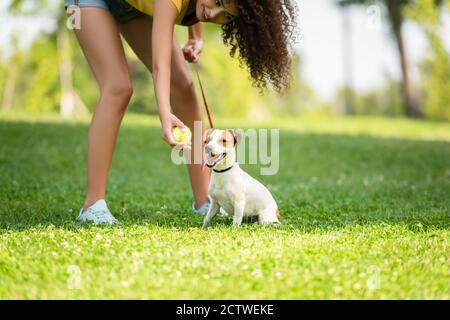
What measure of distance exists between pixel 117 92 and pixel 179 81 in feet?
1.98

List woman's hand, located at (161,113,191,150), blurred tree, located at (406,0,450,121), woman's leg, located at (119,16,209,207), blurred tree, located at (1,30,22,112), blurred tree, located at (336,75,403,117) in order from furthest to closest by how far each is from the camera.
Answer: blurred tree, located at (336,75,403,117) < blurred tree, located at (1,30,22,112) < blurred tree, located at (406,0,450,121) < woman's leg, located at (119,16,209,207) < woman's hand, located at (161,113,191,150)

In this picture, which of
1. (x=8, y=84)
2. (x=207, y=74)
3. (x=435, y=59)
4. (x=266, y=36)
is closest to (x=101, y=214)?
(x=266, y=36)

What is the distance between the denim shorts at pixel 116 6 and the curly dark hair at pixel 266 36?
0.70m

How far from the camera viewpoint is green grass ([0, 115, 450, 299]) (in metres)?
2.86

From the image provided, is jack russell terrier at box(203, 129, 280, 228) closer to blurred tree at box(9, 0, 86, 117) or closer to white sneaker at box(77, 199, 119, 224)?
white sneaker at box(77, 199, 119, 224)

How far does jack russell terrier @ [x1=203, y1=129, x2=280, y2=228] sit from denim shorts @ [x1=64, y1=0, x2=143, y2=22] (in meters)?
1.11

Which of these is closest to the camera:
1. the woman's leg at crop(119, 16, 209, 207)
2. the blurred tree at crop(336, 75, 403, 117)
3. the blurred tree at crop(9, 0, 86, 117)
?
the woman's leg at crop(119, 16, 209, 207)

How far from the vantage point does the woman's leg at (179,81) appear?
15.0 ft

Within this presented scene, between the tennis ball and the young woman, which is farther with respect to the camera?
the young woman

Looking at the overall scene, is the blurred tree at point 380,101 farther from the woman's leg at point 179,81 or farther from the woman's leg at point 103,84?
the woman's leg at point 103,84

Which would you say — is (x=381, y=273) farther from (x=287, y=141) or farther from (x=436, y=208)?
(x=287, y=141)

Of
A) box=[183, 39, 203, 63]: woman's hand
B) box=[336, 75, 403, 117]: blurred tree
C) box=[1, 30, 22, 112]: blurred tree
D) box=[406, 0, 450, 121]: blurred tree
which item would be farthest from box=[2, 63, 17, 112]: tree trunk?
box=[336, 75, 403, 117]: blurred tree

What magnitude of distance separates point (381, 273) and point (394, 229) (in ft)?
3.59

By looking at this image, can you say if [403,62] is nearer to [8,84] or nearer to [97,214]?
[8,84]
